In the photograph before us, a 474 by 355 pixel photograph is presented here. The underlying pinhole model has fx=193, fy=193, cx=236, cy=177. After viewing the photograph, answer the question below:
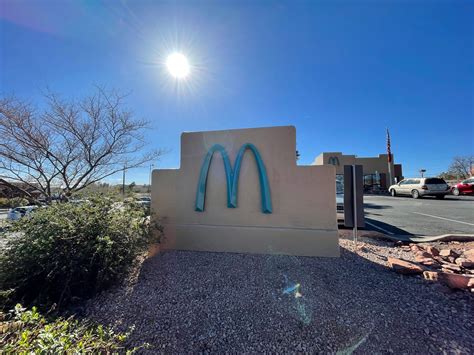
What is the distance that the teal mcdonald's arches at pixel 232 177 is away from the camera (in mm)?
4609

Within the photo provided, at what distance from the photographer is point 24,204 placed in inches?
181

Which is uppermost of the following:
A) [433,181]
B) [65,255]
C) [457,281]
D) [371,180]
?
[371,180]

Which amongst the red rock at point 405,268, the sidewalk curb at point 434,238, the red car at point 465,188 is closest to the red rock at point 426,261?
the red rock at point 405,268

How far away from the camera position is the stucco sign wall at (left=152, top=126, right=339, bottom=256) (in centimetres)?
450

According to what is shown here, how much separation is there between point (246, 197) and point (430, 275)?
3.58 metres

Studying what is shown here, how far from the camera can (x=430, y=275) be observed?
327 centimetres

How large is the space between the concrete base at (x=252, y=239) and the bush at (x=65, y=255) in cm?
141

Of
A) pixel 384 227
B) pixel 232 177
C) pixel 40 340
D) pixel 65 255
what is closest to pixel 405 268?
pixel 232 177

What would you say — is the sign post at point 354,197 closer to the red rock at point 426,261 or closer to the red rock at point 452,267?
the red rock at point 426,261

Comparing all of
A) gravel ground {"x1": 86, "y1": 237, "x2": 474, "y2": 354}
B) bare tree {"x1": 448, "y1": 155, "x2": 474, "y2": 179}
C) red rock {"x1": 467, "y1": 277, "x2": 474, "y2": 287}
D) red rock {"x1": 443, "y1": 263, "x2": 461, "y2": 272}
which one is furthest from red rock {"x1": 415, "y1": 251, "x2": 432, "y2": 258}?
bare tree {"x1": 448, "y1": 155, "x2": 474, "y2": 179}

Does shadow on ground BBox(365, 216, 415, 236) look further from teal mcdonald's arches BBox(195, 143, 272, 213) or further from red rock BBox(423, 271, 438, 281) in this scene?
teal mcdonald's arches BBox(195, 143, 272, 213)

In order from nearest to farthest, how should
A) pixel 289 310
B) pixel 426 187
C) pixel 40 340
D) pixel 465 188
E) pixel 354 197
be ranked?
pixel 40 340 < pixel 289 310 < pixel 354 197 < pixel 426 187 < pixel 465 188

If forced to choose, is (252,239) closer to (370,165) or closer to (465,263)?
(465,263)

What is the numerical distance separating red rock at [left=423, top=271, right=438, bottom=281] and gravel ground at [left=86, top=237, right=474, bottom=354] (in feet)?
0.60
